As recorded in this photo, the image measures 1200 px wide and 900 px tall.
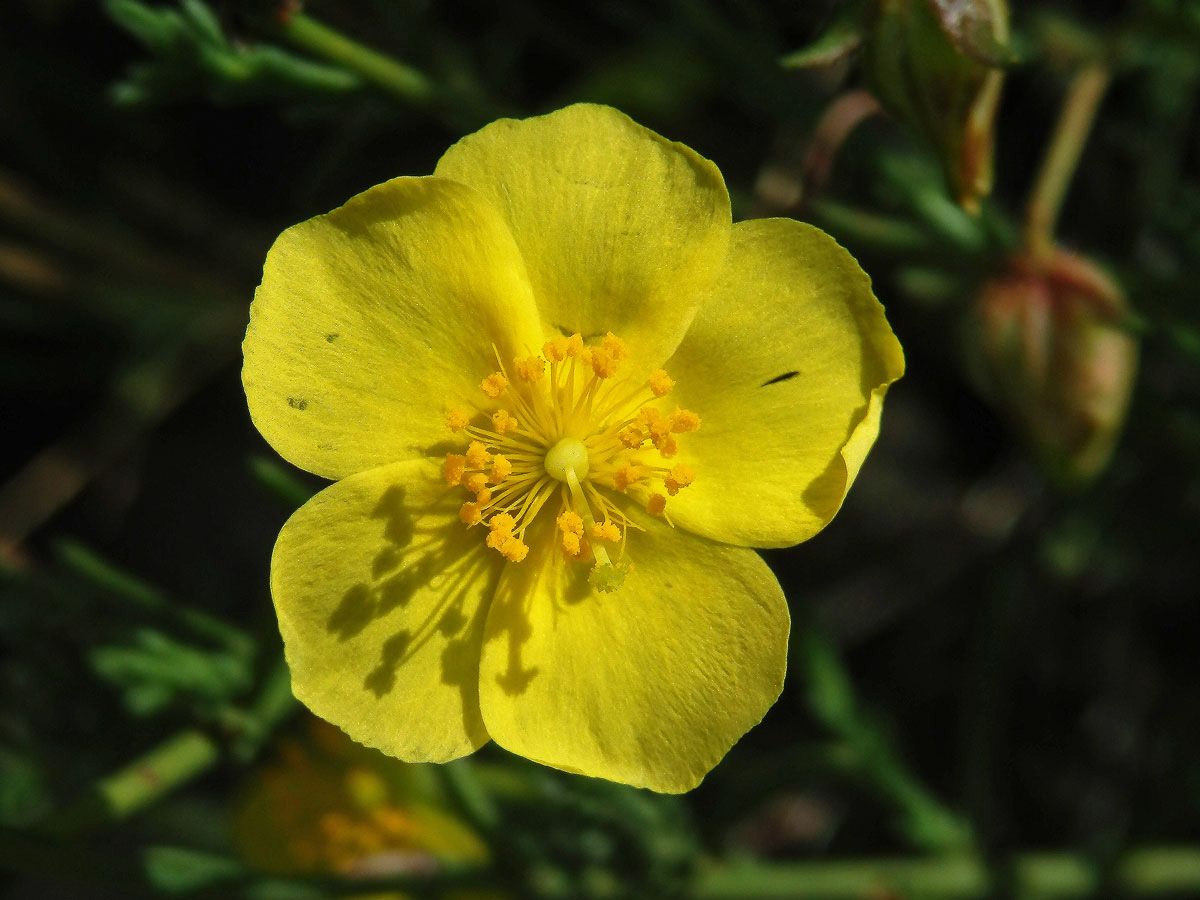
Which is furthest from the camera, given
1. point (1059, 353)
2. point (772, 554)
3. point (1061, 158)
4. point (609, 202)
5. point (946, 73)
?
point (772, 554)

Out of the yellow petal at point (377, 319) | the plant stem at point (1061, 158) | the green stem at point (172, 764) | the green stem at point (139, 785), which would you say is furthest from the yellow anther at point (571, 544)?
the plant stem at point (1061, 158)

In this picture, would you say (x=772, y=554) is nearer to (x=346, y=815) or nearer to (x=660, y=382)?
(x=346, y=815)

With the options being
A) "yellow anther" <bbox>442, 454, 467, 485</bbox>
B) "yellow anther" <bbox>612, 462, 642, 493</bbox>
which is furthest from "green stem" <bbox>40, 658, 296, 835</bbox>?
"yellow anther" <bbox>612, 462, 642, 493</bbox>

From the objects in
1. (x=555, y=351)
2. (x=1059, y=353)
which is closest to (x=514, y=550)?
(x=555, y=351)

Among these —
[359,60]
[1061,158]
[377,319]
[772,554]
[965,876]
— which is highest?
[359,60]

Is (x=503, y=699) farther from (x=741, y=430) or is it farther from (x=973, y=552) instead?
(x=973, y=552)

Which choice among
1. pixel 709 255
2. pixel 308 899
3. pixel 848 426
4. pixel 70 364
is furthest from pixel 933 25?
pixel 70 364

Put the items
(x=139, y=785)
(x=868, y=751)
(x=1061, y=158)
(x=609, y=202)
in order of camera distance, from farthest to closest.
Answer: (x=868, y=751) < (x=1061, y=158) < (x=139, y=785) < (x=609, y=202)
